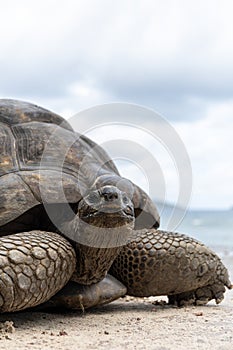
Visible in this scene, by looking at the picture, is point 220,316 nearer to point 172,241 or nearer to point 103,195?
point 172,241

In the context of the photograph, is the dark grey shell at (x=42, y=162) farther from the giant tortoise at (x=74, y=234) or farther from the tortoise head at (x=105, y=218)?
the tortoise head at (x=105, y=218)

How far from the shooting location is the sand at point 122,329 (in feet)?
10.2

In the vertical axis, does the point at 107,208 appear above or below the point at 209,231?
below

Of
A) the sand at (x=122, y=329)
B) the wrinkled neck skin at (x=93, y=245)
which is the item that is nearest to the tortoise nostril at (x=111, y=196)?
the wrinkled neck skin at (x=93, y=245)

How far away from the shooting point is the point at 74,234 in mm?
3836

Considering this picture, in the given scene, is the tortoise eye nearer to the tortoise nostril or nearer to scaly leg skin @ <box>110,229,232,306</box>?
the tortoise nostril

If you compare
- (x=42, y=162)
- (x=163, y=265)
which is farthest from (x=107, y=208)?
(x=163, y=265)

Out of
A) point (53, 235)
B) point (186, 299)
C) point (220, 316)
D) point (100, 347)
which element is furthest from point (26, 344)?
point (186, 299)

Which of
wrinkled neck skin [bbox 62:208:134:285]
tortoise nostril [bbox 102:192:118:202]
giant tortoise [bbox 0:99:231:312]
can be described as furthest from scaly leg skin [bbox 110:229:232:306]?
tortoise nostril [bbox 102:192:118:202]

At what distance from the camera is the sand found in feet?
10.2

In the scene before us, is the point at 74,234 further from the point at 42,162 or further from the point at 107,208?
the point at 42,162

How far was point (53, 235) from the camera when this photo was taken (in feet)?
12.4

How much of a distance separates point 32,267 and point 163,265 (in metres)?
1.36

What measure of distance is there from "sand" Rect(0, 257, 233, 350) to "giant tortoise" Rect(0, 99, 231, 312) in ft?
0.46
